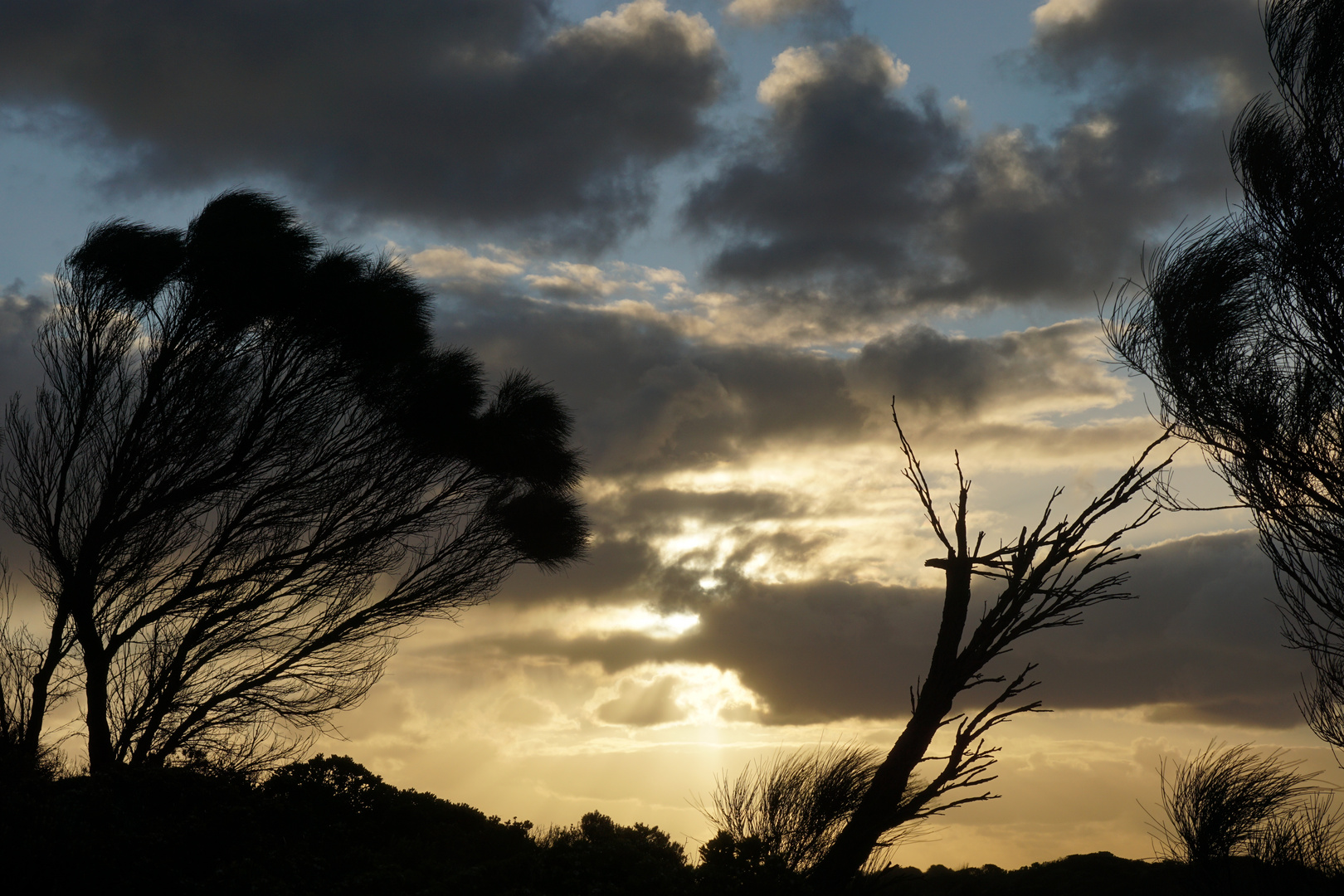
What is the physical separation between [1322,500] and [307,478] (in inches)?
542

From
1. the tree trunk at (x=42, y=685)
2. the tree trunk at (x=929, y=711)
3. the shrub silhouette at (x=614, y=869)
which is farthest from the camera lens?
the tree trunk at (x=42, y=685)

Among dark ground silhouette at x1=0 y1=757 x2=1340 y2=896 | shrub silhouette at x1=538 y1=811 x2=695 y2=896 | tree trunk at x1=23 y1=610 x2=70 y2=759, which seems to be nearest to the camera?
dark ground silhouette at x1=0 y1=757 x2=1340 y2=896

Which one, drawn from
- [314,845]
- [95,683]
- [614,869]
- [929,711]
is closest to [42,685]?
[95,683]

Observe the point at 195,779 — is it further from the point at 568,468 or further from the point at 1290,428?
the point at 1290,428

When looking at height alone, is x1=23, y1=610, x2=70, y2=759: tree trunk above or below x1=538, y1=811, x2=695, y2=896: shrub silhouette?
above

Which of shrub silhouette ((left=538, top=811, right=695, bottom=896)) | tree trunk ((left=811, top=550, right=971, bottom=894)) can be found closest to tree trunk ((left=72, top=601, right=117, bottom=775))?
shrub silhouette ((left=538, top=811, right=695, bottom=896))

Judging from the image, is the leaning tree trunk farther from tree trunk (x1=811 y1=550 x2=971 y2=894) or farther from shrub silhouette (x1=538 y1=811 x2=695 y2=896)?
shrub silhouette (x1=538 y1=811 x2=695 y2=896)

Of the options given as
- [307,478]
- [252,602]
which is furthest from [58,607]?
[307,478]

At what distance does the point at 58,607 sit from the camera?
1195 centimetres

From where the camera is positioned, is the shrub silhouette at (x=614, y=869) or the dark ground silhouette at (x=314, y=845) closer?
the dark ground silhouette at (x=314, y=845)

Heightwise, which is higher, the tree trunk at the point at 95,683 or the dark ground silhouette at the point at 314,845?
the tree trunk at the point at 95,683

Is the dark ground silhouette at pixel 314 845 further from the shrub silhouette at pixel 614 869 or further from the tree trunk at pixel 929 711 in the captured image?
the tree trunk at pixel 929 711

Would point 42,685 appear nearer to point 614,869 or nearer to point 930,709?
point 614,869

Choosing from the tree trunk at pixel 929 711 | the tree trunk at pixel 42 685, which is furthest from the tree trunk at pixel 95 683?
the tree trunk at pixel 929 711
